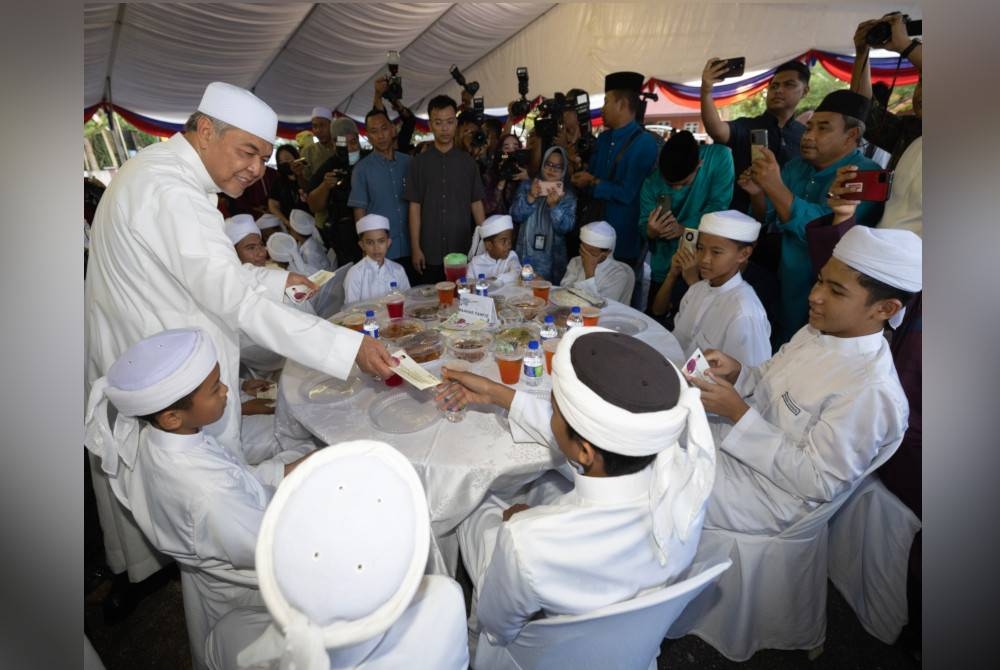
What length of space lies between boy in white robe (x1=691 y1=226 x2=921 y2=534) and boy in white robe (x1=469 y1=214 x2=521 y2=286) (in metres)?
2.34

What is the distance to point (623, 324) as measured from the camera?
2602mm

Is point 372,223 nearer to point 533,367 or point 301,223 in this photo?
point 301,223

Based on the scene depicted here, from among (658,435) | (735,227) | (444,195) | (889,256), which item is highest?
(889,256)

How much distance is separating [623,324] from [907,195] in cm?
148

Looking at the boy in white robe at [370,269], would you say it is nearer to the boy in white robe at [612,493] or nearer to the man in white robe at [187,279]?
the man in white robe at [187,279]

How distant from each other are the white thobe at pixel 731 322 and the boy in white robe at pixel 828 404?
1.73ft

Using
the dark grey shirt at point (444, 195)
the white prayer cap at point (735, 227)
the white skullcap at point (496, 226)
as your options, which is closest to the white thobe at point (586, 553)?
the white prayer cap at point (735, 227)

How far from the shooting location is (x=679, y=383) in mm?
1116

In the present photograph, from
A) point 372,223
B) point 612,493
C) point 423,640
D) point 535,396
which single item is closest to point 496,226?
point 372,223

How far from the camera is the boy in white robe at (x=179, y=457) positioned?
4.25ft

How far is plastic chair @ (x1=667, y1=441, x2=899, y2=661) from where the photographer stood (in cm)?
171

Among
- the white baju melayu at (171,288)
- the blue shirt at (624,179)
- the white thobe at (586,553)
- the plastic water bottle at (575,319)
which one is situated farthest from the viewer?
the blue shirt at (624,179)

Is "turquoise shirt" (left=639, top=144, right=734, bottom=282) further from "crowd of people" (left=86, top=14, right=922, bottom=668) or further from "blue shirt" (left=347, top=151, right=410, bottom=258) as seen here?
"blue shirt" (left=347, top=151, right=410, bottom=258)

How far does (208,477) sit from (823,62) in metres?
9.32
